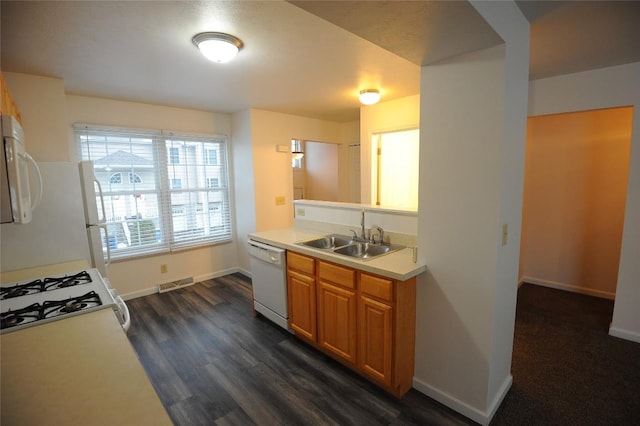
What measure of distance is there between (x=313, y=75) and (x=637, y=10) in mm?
2227

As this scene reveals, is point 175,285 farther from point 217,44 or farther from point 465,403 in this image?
point 465,403

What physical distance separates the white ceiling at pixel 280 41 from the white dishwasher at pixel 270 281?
1693 millimetres

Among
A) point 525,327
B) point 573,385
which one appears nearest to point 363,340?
point 573,385

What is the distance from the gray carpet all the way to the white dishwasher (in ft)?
6.08

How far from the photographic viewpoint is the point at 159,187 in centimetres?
406

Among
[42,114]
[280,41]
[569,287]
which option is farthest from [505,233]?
[42,114]

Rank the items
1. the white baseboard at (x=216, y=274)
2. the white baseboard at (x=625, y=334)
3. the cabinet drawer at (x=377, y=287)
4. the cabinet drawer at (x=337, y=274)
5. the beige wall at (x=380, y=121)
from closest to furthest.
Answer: the cabinet drawer at (x=377, y=287), the cabinet drawer at (x=337, y=274), the white baseboard at (x=625, y=334), the beige wall at (x=380, y=121), the white baseboard at (x=216, y=274)

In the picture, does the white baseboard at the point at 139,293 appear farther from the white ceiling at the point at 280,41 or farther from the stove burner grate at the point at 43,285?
the white ceiling at the point at 280,41

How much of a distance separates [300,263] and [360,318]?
73 centimetres

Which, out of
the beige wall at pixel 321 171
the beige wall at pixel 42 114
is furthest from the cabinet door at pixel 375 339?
the beige wall at pixel 321 171

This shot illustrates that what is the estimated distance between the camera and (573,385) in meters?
2.18

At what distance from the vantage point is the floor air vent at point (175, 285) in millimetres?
4105

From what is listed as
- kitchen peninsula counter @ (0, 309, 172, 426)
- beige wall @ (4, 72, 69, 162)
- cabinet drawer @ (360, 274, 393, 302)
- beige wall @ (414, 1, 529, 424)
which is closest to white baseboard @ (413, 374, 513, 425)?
beige wall @ (414, 1, 529, 424)

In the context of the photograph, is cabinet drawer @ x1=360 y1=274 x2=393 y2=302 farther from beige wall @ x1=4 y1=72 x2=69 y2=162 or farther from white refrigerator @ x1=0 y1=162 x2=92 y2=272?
beige wall @ x1=4 y1=72 x2=69 y2=162
